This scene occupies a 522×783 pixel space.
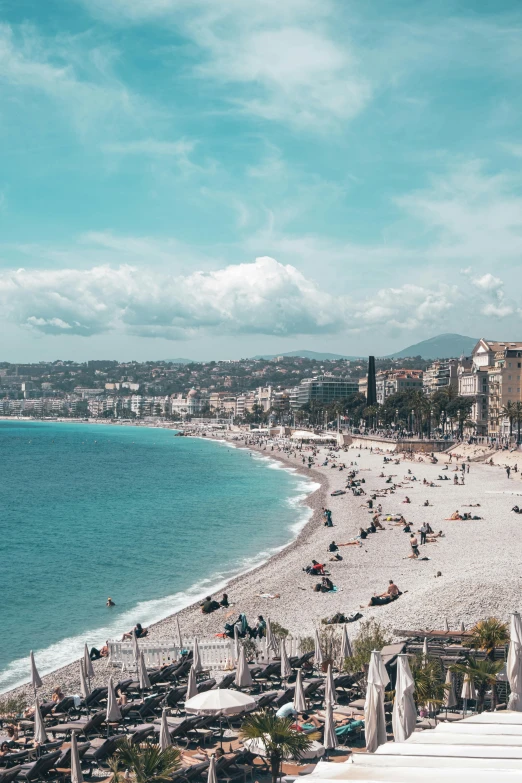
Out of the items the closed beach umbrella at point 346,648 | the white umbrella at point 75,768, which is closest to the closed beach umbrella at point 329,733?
the white umbrella at point 75,768

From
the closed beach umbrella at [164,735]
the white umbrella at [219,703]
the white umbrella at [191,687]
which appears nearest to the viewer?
Answer: the closed beach umbrella at [164,735]

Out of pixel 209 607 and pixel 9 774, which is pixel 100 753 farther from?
pixel 209 607

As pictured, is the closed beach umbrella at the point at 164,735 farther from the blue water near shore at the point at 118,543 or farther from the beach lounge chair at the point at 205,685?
the blue water near shore at the point at 118,543

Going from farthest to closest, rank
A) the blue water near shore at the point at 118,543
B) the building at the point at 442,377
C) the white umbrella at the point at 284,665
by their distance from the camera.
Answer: the building at the point at 442,377 → the blue water near shore at the point at 118,543 → the white umbrella at the point at 284,665

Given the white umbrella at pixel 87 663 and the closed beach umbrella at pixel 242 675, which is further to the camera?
the white umbrella at pixel 87 663

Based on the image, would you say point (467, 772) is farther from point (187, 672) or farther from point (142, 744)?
point (187, 672)

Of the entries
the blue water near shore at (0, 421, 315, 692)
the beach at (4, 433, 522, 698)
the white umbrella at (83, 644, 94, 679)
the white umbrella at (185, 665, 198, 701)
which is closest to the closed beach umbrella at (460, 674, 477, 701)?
Answer: the white umbrella at (185, 665, 198, 701)

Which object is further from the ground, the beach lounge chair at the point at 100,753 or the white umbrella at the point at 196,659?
the white umbrella at the point at 196,659
